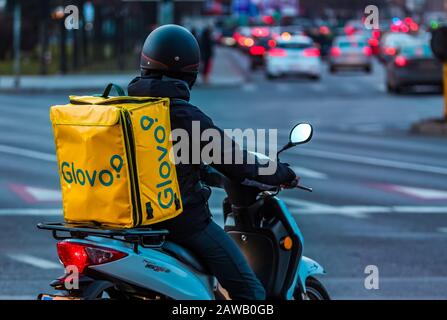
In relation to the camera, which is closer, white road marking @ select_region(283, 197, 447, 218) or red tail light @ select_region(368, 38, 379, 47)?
white road marking @ select_region(283, 197, 447, 218)

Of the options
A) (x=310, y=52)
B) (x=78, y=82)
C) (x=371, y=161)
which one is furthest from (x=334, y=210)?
(x=310, y=52)

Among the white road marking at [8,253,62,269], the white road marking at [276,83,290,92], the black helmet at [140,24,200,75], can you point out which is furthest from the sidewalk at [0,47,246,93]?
the black helmet at [140,24,200,75]

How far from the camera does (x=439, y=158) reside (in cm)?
1892

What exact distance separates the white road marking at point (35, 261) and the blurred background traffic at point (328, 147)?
0.02 m

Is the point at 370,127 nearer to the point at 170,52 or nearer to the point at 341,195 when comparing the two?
the point at 341,195

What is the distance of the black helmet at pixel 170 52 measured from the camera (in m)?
5.59

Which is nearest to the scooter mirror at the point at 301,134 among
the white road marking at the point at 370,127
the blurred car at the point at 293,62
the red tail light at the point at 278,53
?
the white road marking at the point at 370,127

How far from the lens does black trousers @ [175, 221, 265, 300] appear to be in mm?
5496

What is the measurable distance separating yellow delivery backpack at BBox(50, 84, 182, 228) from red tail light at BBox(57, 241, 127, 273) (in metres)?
0.13

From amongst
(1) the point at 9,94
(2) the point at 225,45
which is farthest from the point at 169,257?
(2) the point at 225,45

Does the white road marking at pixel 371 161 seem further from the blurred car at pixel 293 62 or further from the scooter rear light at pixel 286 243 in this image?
the blurred car at pixel 293 62

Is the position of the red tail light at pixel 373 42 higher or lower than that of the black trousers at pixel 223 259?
lower

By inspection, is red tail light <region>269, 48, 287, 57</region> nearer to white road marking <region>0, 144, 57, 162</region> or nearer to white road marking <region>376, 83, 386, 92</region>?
white road marking <region>376, 83, 386, 92</region>

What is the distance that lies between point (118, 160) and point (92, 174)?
5.7 inches
